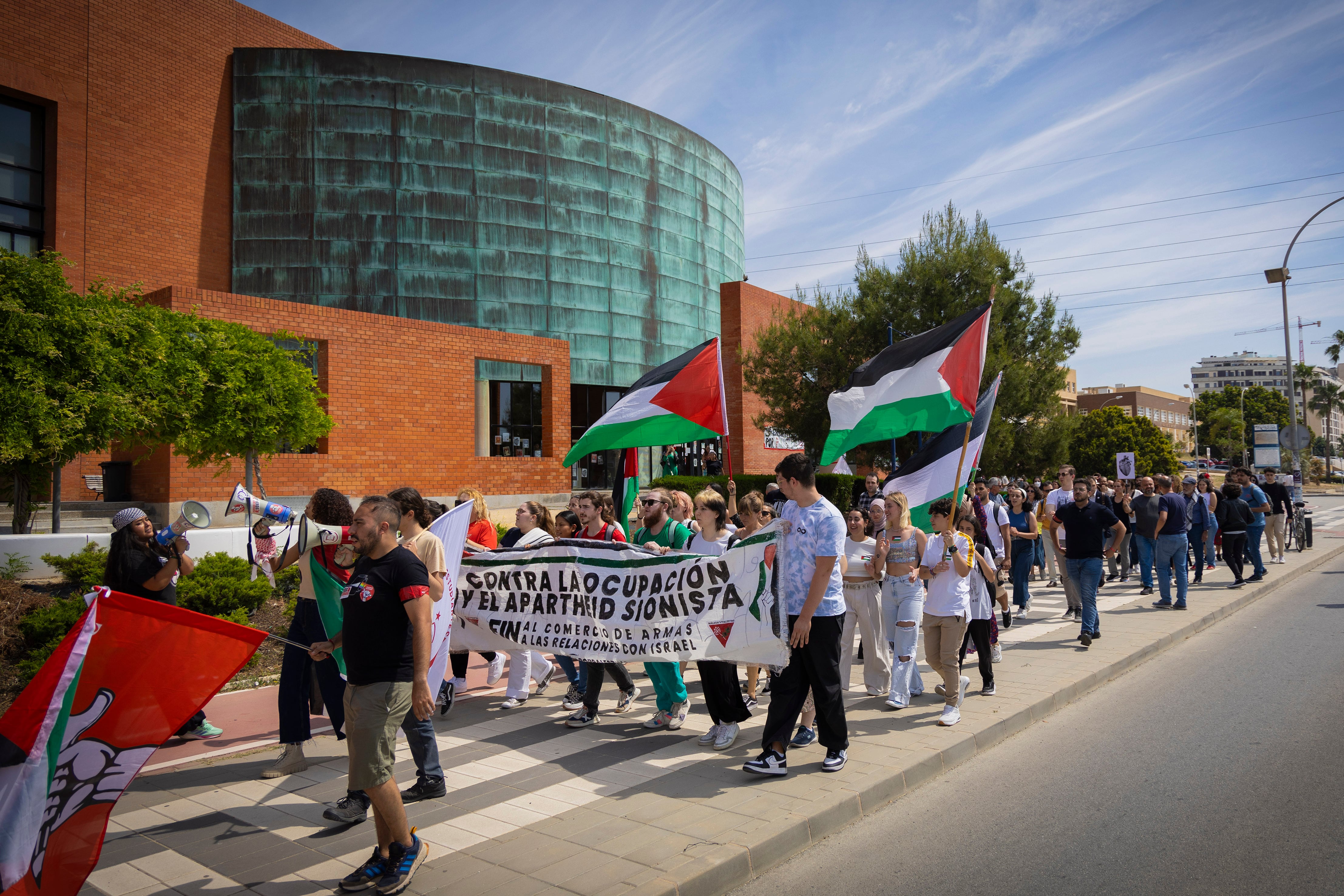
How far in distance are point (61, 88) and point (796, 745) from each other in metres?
32.5

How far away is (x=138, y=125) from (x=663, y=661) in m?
32.1

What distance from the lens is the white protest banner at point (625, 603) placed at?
589cm

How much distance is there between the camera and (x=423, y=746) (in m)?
5.24

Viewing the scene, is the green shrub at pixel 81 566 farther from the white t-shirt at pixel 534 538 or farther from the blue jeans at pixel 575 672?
the blue jeans at pixel 575 672

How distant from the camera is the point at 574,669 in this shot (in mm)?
7883

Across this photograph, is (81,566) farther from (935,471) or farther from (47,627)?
(935,471)

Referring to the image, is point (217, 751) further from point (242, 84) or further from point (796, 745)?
point (242, 84)

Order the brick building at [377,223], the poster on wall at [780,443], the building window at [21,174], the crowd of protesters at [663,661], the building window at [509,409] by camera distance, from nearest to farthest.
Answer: the crowd of protesters at [663,661] < the brick building at [377,223] < the building window at [21,174] < the building window at [509,409] < the poster on wall at [780,443]

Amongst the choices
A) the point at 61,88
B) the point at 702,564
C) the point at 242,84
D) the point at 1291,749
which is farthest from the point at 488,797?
the point at 242,84

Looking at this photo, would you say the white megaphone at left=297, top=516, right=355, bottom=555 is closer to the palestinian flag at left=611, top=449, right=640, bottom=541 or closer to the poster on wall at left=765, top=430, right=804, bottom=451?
the palestinian flag at left=611, top=449, right=640, bottom=541

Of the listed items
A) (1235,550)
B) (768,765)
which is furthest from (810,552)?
(1235,550)

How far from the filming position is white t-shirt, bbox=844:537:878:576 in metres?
7.77

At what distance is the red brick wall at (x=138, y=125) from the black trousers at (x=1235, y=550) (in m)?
32.4

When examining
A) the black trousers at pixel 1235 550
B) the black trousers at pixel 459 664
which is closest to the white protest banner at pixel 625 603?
the black trousers at pixel 459 664
